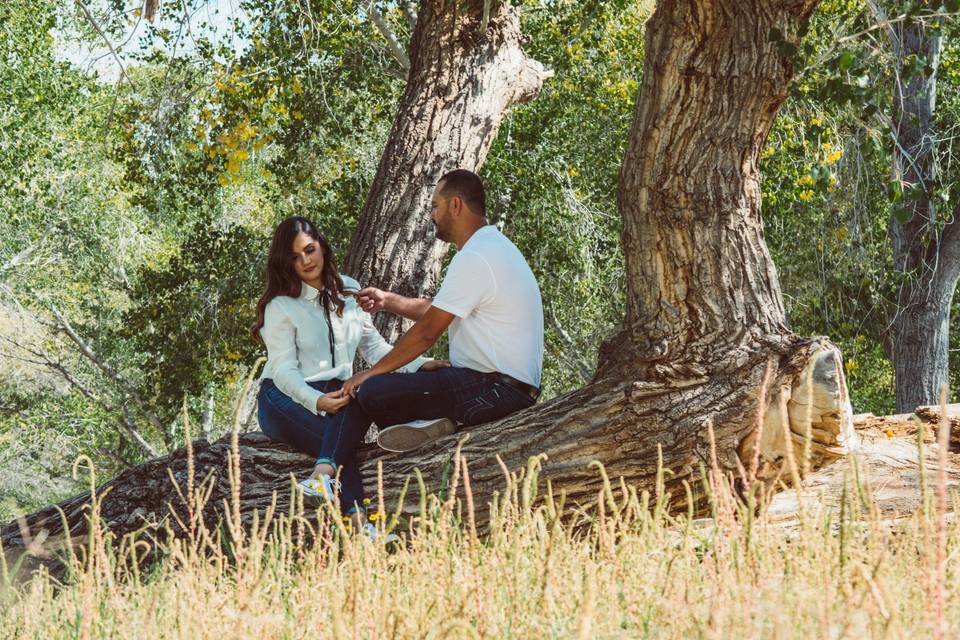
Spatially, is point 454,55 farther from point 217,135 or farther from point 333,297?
point 217,135

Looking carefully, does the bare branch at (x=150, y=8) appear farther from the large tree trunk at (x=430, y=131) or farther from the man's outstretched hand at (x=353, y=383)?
the man's outstretched hand at (x=353, y=383)

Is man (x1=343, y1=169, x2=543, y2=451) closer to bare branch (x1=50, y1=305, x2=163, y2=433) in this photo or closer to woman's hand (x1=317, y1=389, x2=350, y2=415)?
woman's hand (x1=317, y1=389, x2=350, y2=415)

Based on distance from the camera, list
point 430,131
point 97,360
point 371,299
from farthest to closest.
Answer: point 97,360
point 430,131
point 371,299

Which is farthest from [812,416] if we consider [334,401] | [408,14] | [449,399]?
[408,14]

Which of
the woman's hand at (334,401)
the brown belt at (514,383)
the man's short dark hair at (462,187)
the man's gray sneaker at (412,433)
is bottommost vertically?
the man's gray sneaker at (412,433)

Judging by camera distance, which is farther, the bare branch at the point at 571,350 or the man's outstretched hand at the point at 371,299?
the bare branch at the point at 571,350

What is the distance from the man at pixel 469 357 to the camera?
5.13 m

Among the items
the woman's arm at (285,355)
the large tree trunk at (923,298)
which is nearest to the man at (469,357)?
the woman's arm at (285,355)

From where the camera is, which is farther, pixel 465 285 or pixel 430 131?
pixel 430 131

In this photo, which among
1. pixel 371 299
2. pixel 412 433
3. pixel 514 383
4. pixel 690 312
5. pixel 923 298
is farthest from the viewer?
pixel 923 298

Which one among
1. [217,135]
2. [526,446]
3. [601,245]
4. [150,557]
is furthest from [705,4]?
[601,245]

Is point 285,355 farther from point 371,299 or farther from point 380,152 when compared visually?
point 380,152

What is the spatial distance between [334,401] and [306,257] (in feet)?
2.86

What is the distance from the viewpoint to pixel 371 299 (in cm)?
578
